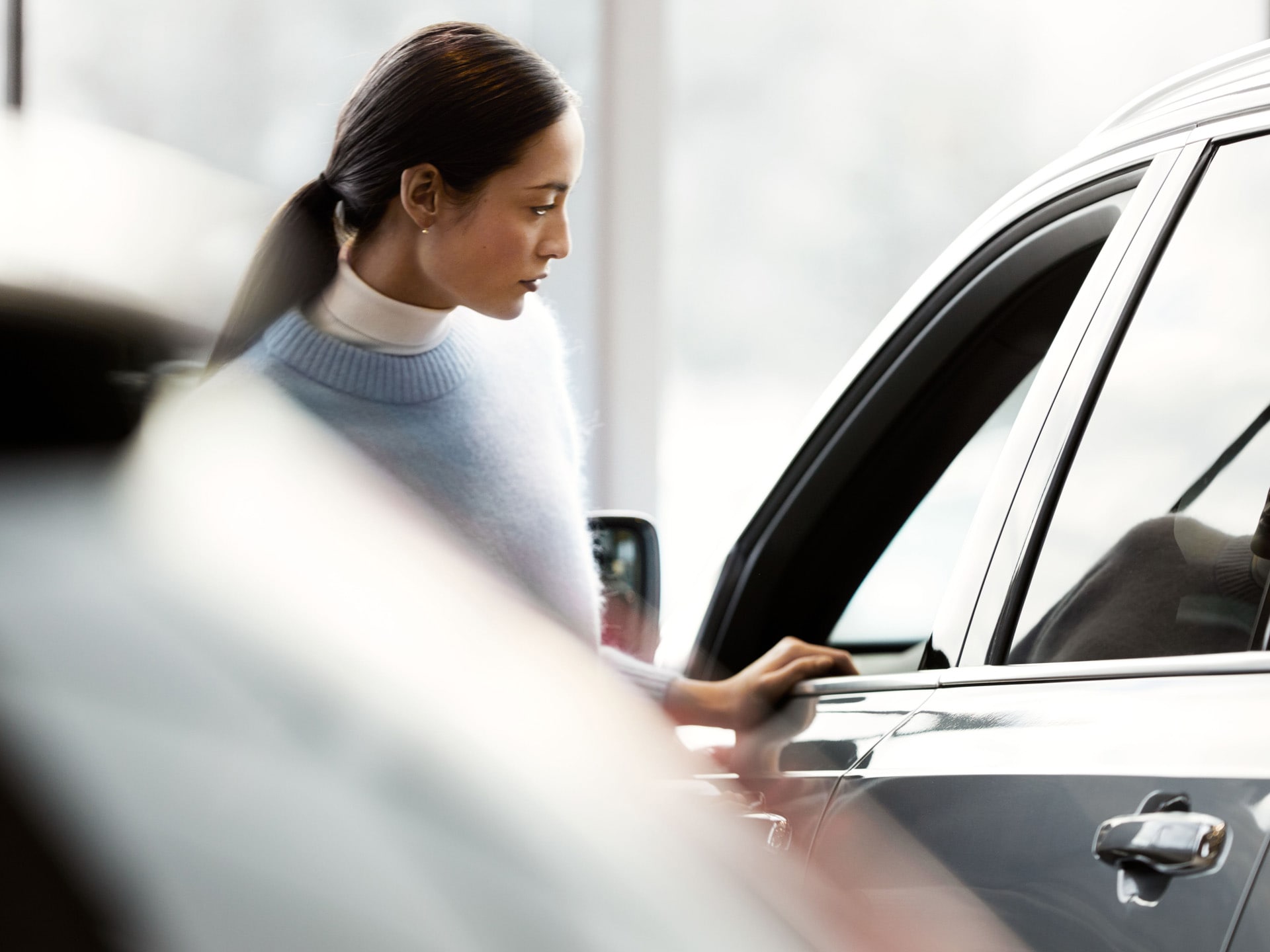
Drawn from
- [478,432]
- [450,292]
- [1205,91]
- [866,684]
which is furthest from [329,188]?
[1205,91]

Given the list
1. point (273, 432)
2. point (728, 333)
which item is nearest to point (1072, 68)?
point (728, 333)

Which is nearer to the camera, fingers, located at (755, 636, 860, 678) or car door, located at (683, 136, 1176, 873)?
car door, located at (683, 136, 1176, 873)

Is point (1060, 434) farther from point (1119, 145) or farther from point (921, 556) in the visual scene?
point (921, 556)

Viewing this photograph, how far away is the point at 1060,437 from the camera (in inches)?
46.9

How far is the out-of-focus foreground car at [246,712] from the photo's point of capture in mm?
547

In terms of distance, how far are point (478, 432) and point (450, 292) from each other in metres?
0.15

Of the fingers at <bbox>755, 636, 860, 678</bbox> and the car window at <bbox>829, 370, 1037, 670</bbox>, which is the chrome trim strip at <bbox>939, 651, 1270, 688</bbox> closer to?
the car window at <bbox>829, 370, 1037, 670</bbox>

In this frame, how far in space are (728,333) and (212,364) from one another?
13.5 feet

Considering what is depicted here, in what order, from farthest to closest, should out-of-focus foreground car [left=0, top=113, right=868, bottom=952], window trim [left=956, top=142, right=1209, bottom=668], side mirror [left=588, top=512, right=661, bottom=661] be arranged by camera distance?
side mirror [left=588, top=512, right=661, bottom=661] → window trim [left=956, top=142, right=1209, bottom=668] → out-of-focus foreground car [left=0, top=113, right=868, bottom=952]

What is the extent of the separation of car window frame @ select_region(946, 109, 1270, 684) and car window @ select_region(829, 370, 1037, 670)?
2.8 inches

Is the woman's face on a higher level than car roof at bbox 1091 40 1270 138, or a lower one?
lower

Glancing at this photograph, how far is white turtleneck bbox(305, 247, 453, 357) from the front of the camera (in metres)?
1.51

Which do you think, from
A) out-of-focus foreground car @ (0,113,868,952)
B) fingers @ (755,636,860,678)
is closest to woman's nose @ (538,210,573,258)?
fingers @ (755,636,860,678)

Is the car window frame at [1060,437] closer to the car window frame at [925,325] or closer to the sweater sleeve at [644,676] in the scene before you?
the car window frame at [925,325]
